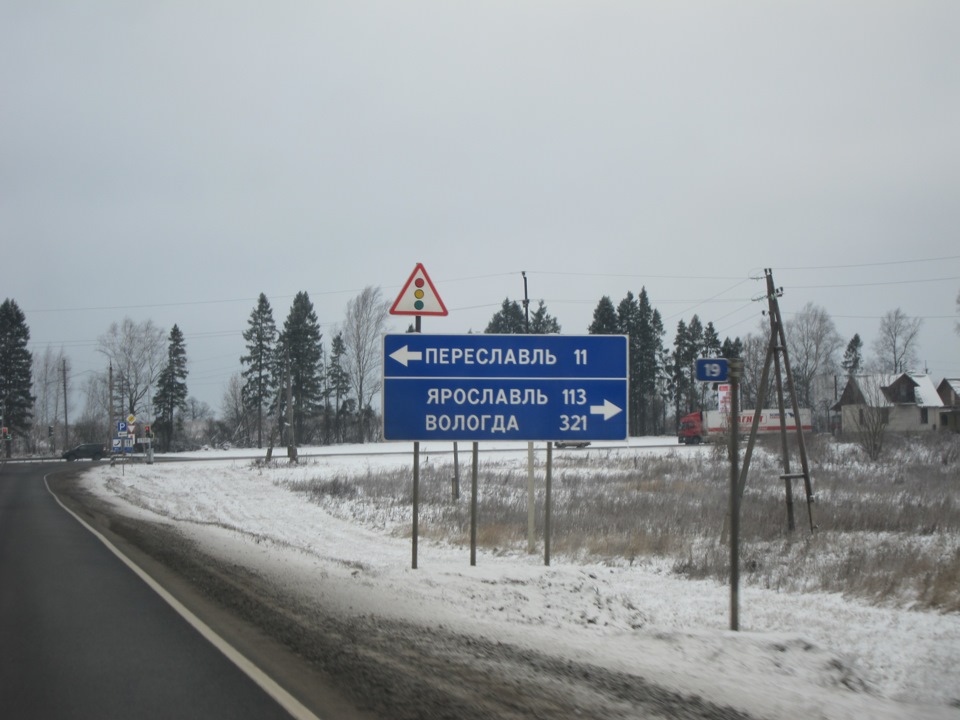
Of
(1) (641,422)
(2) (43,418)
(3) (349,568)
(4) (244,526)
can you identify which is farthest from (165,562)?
(2) (43,418)

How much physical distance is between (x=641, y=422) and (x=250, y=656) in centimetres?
5079

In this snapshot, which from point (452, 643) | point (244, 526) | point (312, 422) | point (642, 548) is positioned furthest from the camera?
point (312, 422)

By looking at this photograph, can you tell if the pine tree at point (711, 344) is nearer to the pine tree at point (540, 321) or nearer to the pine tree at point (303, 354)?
the pine tree at point (540, 321)

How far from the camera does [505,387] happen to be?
12094mm

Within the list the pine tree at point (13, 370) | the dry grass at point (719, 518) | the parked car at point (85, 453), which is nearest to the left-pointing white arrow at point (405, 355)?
the dry grass at point (719, 518)

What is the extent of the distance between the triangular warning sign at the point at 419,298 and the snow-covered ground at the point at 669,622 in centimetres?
383

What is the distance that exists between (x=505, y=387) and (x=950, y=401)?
88112 millimetres

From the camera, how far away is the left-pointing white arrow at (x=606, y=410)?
1209 centimetres

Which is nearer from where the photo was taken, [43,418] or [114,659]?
[114,659]

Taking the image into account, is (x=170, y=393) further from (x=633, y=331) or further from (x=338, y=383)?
(x=633, y=331)

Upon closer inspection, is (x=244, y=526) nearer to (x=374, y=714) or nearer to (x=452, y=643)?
(x=452, y=643)

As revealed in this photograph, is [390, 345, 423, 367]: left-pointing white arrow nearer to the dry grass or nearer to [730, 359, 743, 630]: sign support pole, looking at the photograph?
[730, 359, 743, 630]: sign support pole

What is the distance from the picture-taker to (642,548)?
16.1m

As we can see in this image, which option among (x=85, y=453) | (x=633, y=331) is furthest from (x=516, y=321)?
(x=85, y=453)
